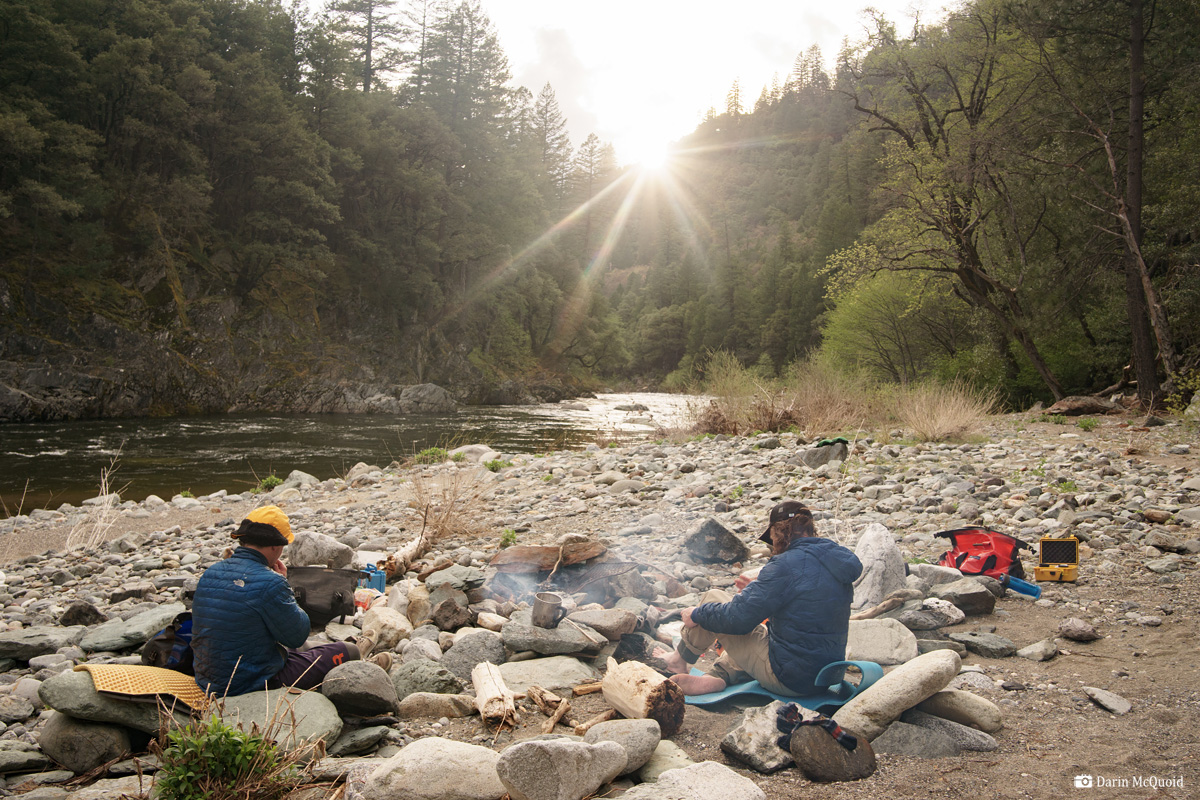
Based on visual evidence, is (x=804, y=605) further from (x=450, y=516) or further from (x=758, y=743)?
(x=450, y=516)

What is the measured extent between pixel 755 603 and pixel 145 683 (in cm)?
311

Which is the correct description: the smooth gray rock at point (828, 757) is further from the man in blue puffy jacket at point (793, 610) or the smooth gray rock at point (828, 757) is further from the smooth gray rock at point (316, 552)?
the smooth gray rock at point (316, 552)

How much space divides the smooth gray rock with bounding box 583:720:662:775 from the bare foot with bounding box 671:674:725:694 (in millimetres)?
729

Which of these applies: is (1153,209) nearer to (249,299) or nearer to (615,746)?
(615,746)

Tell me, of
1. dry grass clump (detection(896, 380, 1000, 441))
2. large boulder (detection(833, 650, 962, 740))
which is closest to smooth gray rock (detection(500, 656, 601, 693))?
large boulder (detection(833, 650, 962, 740))

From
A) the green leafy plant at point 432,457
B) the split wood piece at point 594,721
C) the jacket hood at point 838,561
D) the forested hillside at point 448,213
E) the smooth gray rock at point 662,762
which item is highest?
the forested hillside at point 448,213

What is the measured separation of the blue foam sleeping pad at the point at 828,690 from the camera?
138 inches

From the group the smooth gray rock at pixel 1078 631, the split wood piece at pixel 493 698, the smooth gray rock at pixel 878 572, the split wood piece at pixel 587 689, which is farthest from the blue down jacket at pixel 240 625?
the smooth gray rock at pixel 1078 631

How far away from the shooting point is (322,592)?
476cm

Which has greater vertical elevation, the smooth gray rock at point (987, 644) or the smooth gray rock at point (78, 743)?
the smooth gray rock at point (987, 644)

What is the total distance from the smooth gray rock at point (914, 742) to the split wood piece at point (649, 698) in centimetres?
94

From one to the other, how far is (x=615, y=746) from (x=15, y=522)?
37.2 feet

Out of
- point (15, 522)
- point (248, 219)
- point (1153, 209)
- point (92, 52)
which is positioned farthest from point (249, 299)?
point (1153, 209)

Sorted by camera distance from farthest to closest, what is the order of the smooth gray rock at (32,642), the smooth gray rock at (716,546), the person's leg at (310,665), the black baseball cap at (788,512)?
the smooth gray rock at (716,546) → the smooth gray rock at (32,642) → the black baseball cap at (788,512) → the person's leg at (310,665)
